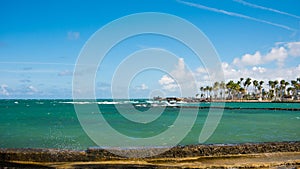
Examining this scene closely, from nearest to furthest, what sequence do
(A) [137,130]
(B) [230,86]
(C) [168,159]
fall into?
1. (C) [168,159]
2. (A) [137,130]
3. (B) [230,86]

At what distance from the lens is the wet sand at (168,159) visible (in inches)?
559

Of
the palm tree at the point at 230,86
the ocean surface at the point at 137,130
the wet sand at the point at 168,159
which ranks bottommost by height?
the ocean surface at the point at 137,130

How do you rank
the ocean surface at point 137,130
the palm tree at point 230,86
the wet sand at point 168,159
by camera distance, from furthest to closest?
the palm tree at point 230,86, the ocean surface at point 137,130, the wet sand at point 168,159

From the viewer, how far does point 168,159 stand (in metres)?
15.7

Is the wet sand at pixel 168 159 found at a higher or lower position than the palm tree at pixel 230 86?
lower

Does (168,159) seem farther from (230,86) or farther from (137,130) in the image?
(230,86)

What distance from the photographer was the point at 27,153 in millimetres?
15172

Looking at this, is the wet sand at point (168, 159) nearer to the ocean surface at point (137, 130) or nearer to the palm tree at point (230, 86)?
the ocean surface at point (137, 130)

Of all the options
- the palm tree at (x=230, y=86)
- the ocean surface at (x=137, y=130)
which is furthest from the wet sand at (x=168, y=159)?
the palm tree at (x=230, y=86)

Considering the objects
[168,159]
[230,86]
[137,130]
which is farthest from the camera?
[230,86]

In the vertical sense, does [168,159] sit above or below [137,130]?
above

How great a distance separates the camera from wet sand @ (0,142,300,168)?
14.2 meters

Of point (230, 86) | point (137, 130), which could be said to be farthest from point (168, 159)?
point (230, 86)

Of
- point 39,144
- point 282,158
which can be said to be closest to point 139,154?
point 282,158
